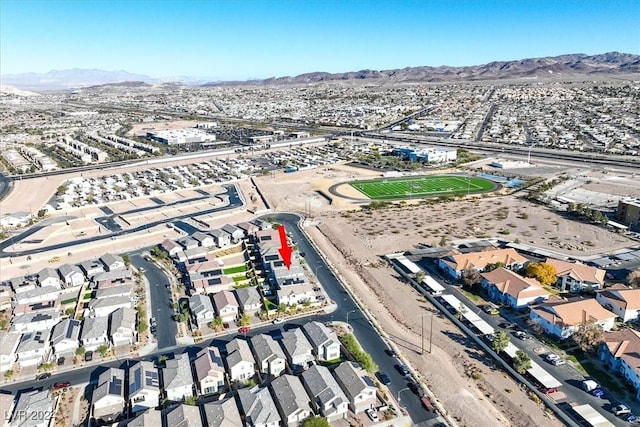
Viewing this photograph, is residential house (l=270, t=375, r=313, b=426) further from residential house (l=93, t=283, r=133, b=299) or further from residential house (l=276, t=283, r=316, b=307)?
residential house (l=93, t=283, r=133, b=299)

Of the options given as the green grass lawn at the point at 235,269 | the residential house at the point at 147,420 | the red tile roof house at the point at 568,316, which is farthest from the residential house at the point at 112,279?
the red tile roof house at the point at 568,316

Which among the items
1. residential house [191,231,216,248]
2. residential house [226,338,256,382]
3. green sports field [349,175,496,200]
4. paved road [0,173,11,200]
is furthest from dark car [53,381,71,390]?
paved road [0,173,11,200]

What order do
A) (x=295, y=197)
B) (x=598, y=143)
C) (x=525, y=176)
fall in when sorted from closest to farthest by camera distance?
(x=295, y=197) < (x=525, y=176) < (x=598, y=143)

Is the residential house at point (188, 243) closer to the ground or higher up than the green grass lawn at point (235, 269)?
higher up

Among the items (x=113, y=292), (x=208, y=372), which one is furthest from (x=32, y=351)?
(x=208, y=372)

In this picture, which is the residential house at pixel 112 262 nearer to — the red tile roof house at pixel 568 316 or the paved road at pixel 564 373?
the paved road at pixel 564 373

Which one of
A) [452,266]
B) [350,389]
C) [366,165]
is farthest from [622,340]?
[366,165]

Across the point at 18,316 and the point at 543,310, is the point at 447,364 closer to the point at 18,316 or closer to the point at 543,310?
the point at 543,310
